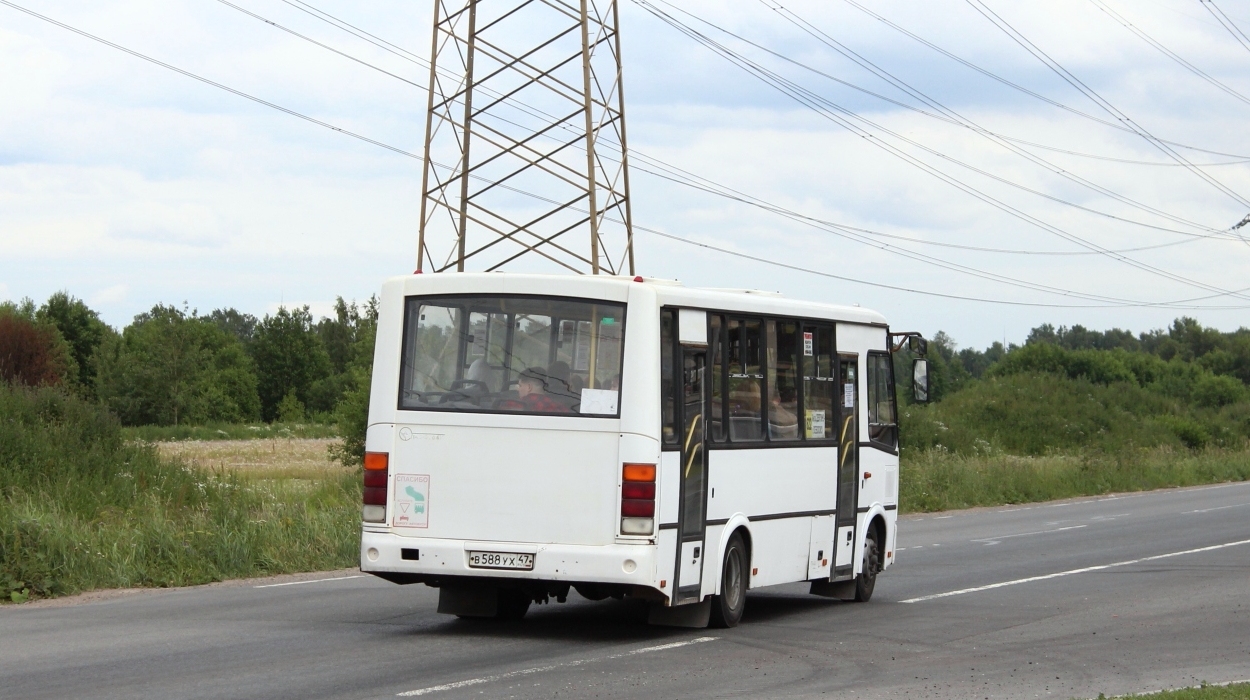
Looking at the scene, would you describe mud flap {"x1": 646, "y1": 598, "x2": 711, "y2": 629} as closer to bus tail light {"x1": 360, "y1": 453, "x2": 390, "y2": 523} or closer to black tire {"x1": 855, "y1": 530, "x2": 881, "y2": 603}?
bus tail light {"x1": 360, "y1": 453, "x2": 390, "y2": 523}

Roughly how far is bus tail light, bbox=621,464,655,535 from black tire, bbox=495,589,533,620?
2.07 meters

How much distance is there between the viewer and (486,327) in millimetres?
11992

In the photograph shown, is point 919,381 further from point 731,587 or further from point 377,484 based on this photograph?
point 377,484

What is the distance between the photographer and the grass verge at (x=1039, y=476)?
36.5 meters

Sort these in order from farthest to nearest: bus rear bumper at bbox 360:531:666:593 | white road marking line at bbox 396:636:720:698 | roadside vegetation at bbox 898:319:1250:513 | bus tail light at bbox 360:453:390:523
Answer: roadside vegetation at bbox 898:319:1250:513 < bus tail light at bbox 360:453:390:523 < bus rear bumper at bbox 360:531:666:593 < white road marking line at bbox 396:636:720:698

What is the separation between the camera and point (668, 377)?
39.0ft

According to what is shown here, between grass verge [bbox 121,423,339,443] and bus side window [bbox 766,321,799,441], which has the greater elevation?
bus side window [bbox 766,321,799,441]

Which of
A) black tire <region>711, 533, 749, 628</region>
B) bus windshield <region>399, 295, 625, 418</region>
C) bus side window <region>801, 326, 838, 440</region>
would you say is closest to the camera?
bus windshield <region>399, 295, 625, 418</region>

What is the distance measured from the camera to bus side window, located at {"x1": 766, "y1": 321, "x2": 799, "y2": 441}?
13477mm

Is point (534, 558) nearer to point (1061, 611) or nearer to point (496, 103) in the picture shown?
point (1061, 611)

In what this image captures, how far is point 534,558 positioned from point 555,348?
1.55 meters

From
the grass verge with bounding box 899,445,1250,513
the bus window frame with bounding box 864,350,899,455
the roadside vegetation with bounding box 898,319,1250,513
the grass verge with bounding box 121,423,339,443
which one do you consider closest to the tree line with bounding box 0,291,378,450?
the grass verge with bounding box 121,423,339,443

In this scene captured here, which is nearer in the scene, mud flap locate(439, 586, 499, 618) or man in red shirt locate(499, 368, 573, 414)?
man in red shirt locate(499, 368, 573, 414)

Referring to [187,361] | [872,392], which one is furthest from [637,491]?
[187,361]
